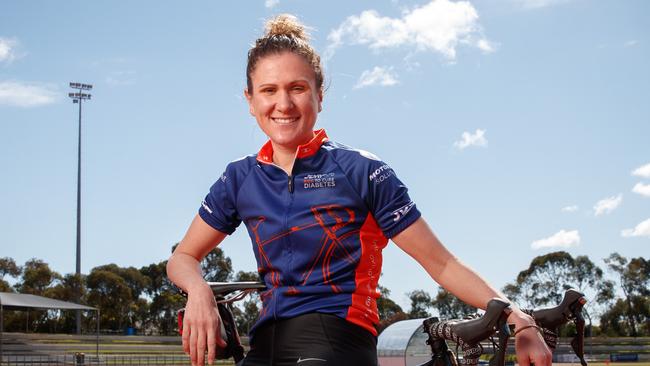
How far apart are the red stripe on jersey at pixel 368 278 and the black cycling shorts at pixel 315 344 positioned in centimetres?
3

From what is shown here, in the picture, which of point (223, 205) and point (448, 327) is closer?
point (448, 327)

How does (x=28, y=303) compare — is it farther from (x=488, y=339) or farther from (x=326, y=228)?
(x=488, y=339)

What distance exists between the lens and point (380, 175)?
2676 millimetres

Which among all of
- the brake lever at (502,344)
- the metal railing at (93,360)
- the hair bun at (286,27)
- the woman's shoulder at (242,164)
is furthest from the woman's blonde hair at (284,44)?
the metal railing at (93,360)

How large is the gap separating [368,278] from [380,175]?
33cm

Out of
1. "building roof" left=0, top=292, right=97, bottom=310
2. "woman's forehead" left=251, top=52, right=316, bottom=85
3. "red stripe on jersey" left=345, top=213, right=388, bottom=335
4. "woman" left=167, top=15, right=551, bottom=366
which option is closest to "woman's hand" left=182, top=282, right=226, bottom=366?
"woman" left=167, top=15, right=551, bottom=366

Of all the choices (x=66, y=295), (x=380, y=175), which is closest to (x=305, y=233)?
(x=380, y=175)

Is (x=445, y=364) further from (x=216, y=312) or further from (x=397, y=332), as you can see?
(x=397, y=332)

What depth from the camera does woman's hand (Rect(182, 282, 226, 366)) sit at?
2.39 meters

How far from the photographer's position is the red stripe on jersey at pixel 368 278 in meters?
2.55

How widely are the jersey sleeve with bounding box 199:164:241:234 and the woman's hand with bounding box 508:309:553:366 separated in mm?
1117

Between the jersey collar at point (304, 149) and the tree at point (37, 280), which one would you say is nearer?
the jersey collar at point (304, 149)

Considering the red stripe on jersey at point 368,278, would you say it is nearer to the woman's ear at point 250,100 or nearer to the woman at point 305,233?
the woman at point 305,233

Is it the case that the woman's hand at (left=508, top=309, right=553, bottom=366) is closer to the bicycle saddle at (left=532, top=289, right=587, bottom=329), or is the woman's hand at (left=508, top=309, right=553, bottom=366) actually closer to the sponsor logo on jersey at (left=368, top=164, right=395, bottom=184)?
the bicycle saddle at (left=532, top=289, right=587, bottom=329)
